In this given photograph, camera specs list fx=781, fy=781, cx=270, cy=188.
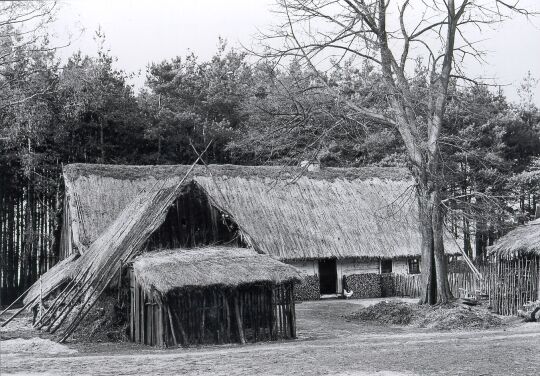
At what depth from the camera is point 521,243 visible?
24.3 meters

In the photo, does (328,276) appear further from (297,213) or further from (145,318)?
(145,318)

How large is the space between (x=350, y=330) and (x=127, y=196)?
1619 centimetres

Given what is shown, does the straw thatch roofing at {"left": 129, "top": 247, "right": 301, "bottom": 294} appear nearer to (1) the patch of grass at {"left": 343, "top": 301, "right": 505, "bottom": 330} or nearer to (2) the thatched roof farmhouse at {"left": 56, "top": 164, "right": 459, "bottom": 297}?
(1) the patch of grass at {"left": 343, "top": 301, "right": 505, "bottom": 330}

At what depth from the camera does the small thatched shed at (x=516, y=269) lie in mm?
24297

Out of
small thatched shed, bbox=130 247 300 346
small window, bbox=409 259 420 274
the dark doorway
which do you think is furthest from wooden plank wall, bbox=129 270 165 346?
small window, bbox=409 259 420 274

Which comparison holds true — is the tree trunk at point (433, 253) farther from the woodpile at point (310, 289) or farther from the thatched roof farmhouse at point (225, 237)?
the woodpile at point (310, 289)

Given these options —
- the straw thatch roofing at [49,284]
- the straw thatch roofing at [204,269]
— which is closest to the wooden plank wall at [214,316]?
the straw thatch roofing at [204,269]

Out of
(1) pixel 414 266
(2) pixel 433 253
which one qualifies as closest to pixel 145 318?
(2) pixel 433 253

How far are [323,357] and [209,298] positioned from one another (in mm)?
4874

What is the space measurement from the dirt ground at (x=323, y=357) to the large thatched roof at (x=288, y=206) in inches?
533

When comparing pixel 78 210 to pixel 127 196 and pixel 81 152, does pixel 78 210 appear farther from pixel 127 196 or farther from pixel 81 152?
pixel 81 152

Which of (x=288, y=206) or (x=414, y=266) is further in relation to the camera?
(x=414, y=266)

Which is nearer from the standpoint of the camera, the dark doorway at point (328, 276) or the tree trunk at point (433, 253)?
the tree trunk at point (433, 253)

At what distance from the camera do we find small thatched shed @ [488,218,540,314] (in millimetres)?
24297
